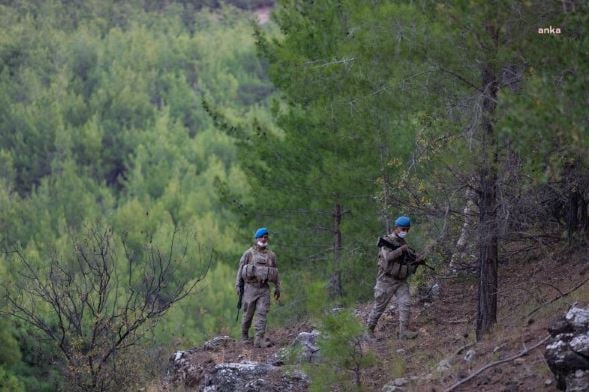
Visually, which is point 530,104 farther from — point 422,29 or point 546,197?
point 546,197

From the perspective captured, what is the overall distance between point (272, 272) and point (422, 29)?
171 inches

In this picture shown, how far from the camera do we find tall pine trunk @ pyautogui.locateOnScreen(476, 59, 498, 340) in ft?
34.8

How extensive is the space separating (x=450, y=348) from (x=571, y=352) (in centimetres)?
329

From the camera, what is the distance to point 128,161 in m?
68.1

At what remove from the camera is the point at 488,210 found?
11430mm

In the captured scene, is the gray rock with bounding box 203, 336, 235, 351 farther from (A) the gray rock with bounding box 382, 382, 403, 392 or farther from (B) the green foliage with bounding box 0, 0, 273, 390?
(B) the green foliage with bounding box 0, 0, 273, 390

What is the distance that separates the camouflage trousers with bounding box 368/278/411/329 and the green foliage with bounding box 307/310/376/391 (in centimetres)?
173

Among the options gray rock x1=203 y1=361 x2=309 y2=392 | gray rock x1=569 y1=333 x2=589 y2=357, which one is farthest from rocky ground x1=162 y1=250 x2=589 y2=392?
gray rock x1=569 y1=333 x2=589 y2=357

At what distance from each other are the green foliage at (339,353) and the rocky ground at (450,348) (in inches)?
20.2

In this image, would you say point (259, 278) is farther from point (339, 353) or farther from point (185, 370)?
point (339, 353)

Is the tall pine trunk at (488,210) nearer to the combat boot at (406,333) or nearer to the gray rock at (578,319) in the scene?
the combat boot at (406,333)

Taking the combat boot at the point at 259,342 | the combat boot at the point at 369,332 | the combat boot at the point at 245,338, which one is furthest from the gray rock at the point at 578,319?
the combat boot at the point at 245,338

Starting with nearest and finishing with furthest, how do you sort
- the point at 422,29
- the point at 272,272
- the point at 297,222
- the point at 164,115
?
the point at 422,29 < the point at 272,272 < the point at 297,222 < the point at 164,115

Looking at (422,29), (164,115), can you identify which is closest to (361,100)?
(422,29)
